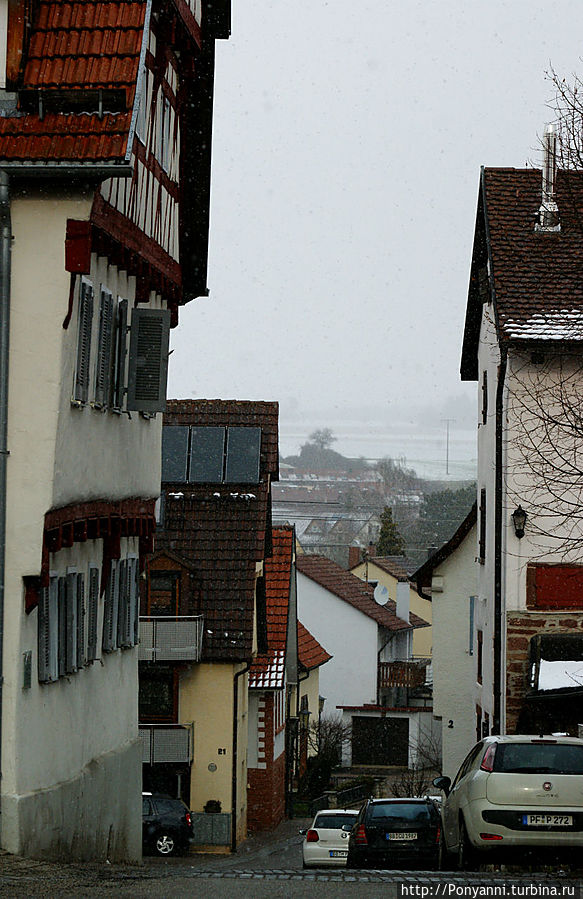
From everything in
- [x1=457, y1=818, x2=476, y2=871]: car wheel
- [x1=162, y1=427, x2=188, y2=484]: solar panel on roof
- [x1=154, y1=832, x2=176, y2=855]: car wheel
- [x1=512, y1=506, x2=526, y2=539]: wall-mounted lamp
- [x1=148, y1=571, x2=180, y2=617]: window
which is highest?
A: [x1=162, y1=427, x2=188, y2=484]: solar panel on roof

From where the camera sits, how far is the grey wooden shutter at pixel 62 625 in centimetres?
1412

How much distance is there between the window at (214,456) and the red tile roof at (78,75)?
66.7ft

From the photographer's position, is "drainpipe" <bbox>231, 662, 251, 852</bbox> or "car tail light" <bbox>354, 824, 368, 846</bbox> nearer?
"car tail light" <bbox>354, 824, 368, 846</bbox>

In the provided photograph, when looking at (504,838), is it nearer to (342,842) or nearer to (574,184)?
(574,184)

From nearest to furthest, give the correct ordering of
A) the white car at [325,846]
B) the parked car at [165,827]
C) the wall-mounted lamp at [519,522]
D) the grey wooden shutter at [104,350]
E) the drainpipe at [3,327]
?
1. the drainpipe at [3,327]
2. the grey wooden shutter at [104,350]
3. the wall-mounted lamp at [519,522]
4. the white car at [325,846]
5. the parked car at [165,827]

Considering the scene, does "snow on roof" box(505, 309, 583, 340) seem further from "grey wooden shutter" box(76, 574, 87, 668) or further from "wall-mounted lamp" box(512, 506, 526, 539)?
"grey wooden shutter" box(76, 574, 87, 668)

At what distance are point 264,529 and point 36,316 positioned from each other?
20302mm

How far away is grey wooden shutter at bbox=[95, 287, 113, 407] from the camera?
14.6m

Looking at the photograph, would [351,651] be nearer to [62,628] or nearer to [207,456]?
[207,456]

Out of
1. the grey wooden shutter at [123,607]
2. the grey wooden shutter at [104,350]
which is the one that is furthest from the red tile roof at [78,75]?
the grey wooden shutter at [123,607]

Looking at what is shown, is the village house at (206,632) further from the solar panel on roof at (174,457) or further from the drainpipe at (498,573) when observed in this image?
the drainpipe at (498,573)

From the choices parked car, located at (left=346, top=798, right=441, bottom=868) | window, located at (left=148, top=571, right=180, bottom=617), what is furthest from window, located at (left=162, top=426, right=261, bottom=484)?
parked car, located at (left=346, top=798, right=441, bottom=868)

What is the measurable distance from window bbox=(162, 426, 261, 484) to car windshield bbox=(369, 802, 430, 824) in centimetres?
1325

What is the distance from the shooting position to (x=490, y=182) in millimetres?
26453
